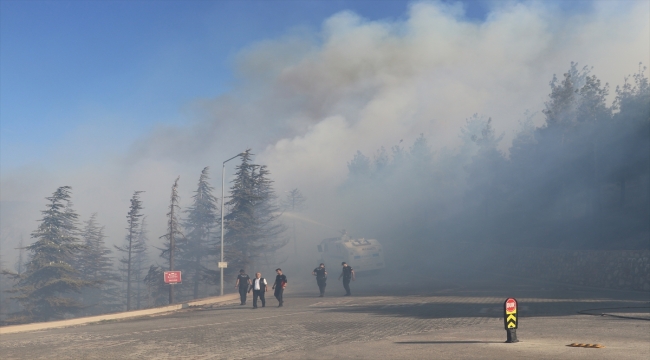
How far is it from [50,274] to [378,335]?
129 feet

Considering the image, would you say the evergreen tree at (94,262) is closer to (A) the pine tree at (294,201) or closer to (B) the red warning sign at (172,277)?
(B) the red warning sign at (172,277)

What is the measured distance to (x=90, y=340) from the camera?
45.0ft

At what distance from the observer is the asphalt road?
9969 mm

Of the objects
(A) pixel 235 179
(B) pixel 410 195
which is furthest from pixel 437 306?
(B) pixel 410 195

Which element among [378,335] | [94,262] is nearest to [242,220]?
[94,262]

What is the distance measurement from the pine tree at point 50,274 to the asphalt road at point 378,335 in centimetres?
2990

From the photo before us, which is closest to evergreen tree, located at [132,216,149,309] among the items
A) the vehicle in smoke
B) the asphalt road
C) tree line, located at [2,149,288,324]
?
tree line, located at [2,149,288,324]

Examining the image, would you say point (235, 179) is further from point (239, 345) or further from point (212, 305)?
point (239, 345)

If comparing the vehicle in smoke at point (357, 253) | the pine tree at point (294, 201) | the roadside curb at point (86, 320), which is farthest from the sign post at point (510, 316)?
the pine tree at point (294, 201)

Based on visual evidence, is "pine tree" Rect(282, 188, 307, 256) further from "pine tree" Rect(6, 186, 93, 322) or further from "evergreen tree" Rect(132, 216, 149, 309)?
"pine tree" Rect(6, 186, 93, 322)

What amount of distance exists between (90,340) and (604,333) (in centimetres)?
1207

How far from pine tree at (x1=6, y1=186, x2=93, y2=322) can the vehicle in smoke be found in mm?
20123

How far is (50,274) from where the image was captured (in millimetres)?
44062

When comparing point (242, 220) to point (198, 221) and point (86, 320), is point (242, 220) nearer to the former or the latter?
point (198, 221)
